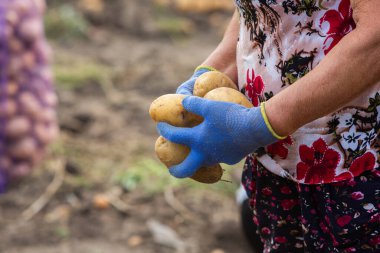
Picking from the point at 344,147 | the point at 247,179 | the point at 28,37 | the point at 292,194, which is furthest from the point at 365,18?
the point at 28,37

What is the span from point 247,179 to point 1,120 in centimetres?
160

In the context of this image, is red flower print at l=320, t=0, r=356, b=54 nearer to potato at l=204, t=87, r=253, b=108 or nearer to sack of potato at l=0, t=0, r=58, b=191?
potato at l=204, t=87, r=253, b=108

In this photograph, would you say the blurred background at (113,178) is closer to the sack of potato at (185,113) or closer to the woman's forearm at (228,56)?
the woman's forearm at (228,56)

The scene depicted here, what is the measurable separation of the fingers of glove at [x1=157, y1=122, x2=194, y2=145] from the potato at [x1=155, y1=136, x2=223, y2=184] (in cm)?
3

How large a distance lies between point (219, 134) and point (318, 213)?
27 cm

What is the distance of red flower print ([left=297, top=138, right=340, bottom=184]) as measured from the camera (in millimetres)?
1268

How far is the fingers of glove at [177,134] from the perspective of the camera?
1.25 m

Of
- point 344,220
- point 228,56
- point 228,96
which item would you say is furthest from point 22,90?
point 344,220

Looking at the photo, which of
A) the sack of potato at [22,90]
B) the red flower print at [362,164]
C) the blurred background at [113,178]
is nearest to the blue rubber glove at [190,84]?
the red flower print at [362,164]

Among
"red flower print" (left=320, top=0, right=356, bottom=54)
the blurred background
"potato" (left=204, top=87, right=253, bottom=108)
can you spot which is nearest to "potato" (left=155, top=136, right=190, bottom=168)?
"potato" (left=204, top=87, right=253, bottom=108)

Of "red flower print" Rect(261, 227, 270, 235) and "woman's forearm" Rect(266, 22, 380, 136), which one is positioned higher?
"woman's forearm" Rect(266, 22, 380, 136)

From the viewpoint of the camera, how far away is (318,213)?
4.32 feet

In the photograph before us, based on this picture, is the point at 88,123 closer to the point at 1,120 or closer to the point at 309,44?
the point at 1,120

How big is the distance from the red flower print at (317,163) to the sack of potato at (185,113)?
0.47ft
